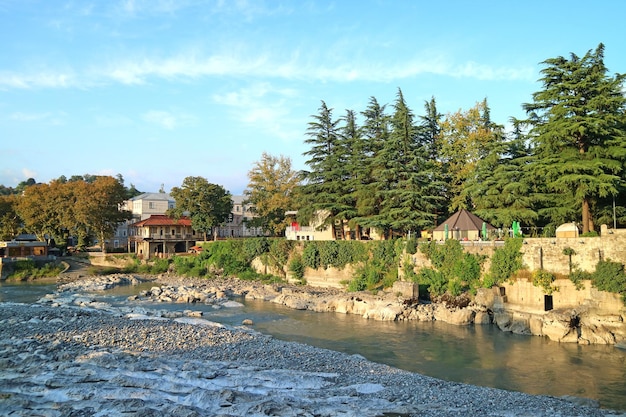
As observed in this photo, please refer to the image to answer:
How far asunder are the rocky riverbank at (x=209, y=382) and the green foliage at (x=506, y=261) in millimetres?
11937

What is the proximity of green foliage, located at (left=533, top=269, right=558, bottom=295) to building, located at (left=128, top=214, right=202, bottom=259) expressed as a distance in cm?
4306

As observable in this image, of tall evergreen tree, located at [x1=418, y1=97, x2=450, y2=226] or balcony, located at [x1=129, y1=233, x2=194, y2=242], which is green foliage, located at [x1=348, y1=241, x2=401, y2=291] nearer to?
tall evergreen tree, located at [x1=418, y1=97, x2=450, y2=226]

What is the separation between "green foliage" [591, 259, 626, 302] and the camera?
21062 millimetres

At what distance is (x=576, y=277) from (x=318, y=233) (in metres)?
26.0

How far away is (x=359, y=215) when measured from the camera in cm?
3831

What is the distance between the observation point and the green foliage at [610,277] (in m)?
Result: 21.1

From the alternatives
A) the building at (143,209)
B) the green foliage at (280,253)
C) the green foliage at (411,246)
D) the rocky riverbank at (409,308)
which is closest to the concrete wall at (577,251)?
the rocky riverbank at (409,308)

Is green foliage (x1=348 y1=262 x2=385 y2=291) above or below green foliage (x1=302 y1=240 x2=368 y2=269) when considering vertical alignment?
below

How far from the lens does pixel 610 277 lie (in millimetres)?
21391

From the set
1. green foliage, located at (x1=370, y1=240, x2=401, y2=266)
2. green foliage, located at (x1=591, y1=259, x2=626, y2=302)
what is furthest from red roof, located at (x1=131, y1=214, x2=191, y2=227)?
green foliage, located at (x1=591, y1=259, x2=626, y2=302)

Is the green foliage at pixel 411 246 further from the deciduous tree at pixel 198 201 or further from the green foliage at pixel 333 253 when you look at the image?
the deciduous tree at pixel 198 201

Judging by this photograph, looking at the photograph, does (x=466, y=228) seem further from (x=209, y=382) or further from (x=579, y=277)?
(x=209, y=382)

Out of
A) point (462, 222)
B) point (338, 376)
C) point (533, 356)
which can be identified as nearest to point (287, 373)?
point (338, 376)

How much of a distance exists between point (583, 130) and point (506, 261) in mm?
8104
